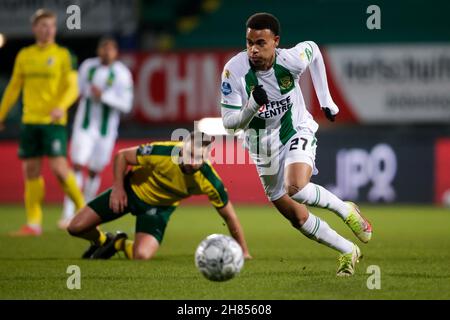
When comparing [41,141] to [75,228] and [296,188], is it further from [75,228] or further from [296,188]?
[296,188]

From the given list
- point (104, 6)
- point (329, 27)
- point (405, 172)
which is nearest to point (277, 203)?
point (405, 172)

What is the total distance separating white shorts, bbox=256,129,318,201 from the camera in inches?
254

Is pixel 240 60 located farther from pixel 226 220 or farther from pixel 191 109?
pixel 191 109

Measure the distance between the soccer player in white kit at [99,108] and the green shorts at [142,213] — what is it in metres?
3.77

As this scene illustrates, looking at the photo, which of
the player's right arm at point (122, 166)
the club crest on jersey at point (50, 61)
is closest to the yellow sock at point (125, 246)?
the player's right arm at point (122, 166)

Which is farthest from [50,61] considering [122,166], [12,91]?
[122,166]

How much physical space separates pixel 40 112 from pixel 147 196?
2.79 m

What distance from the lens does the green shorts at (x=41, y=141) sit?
396 inches

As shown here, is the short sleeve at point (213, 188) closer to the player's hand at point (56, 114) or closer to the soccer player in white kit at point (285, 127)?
the soccer player in white kit at point (285, 127)

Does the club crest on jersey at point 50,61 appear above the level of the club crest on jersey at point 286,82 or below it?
above

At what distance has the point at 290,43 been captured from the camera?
16641mm

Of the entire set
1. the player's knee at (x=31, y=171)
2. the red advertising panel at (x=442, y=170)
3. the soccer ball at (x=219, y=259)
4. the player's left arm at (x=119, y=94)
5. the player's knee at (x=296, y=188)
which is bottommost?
the red advertising panel at (x=442, y=170)

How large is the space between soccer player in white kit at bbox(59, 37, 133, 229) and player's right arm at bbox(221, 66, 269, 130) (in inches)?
218

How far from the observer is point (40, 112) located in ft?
33.3
